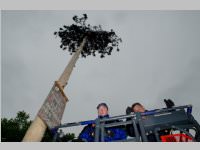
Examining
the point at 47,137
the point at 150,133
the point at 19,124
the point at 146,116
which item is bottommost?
the point at 150,133

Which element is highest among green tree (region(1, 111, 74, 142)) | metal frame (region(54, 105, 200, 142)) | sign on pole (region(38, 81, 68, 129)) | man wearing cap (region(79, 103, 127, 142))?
green tree (region(1, 111, 74, 142))

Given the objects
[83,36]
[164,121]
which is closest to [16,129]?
[83,36]

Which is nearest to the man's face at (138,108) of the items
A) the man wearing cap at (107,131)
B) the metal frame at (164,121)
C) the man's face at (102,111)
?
the man wearing cap at (107,131)

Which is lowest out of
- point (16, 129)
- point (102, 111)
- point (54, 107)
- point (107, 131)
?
point (107, 131)

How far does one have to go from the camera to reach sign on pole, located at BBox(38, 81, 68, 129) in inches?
239

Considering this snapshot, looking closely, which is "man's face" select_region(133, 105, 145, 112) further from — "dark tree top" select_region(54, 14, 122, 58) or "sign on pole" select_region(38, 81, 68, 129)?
"dark tree top" select_region(54, 14, 122, 58)

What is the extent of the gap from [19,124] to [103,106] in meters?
21.3

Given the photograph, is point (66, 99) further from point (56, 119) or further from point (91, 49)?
point (91, 49)

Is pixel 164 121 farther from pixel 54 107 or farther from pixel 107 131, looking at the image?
pixel 54 107

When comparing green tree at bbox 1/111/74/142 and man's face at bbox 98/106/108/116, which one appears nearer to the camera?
man's face at bbox 98/106/108/116

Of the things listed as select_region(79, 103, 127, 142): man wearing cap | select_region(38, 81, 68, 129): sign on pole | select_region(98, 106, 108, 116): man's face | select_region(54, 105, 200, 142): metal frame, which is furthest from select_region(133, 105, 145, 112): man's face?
select_region(38, 81, 68, 129): sign on pole

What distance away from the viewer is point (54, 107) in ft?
22.2

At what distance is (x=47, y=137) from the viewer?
2311 centimetres

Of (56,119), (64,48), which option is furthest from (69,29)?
(56,119)
